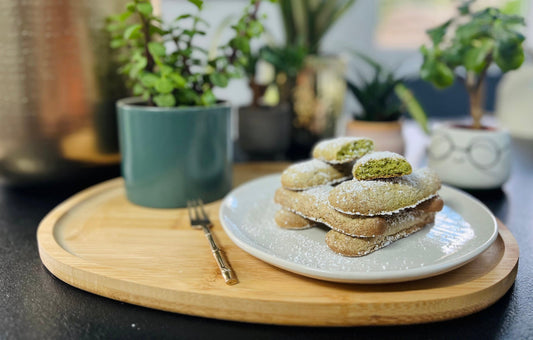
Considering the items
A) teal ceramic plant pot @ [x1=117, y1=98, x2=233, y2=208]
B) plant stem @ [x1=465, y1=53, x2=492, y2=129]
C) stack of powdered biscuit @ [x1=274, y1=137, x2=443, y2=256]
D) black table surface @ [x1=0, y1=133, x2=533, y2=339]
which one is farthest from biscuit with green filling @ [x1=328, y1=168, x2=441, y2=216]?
plant stem @ [x1=465, y1=53, x2=492, y2=129]

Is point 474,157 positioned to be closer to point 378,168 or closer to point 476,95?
point 476,95

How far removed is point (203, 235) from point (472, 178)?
0.50 m

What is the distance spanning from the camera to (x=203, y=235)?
578 millimetres

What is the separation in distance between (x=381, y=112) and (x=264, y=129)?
25 cm

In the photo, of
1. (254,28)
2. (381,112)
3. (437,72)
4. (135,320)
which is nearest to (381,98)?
(381,112)

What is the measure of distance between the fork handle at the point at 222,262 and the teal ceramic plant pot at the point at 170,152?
0.14 metres

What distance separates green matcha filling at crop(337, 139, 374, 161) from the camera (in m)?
0.58

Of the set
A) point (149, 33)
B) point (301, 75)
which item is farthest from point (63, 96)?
point (301, 75)

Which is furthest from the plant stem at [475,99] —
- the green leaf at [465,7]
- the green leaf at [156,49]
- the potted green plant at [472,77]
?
the green leaf at [156,49]

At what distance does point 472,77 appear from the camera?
2.73ft

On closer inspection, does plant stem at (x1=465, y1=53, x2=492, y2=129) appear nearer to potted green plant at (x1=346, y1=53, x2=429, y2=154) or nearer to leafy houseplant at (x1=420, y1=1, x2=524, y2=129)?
leafy houseplant at (x1=420, y1=1, x2=524, y2=129)

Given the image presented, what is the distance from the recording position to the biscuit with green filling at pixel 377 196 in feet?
1.56

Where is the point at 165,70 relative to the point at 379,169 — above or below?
above

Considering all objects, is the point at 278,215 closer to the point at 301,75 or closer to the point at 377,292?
the point at 377,292
